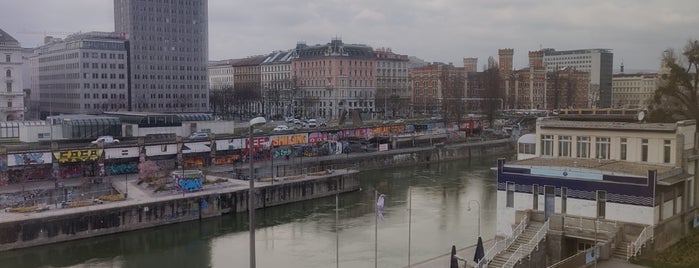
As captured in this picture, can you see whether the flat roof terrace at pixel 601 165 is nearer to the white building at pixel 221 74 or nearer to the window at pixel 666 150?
the window at pixel 666 150

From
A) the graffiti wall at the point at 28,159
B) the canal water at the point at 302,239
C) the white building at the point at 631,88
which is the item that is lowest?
the canal water at the point at 302,239

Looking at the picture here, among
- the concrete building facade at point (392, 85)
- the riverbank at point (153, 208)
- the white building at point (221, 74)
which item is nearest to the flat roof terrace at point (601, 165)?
the riverbank at point (153, 208)

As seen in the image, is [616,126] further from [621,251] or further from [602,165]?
[621,251]

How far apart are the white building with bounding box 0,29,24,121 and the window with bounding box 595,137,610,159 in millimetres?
57344

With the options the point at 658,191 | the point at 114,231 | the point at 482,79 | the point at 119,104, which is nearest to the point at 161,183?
the point at 114,231

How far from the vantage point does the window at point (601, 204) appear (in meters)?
20.3

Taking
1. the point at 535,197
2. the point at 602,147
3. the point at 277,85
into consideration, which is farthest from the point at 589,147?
the point at 277,85

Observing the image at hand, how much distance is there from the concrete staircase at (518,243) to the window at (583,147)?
3.87 metres

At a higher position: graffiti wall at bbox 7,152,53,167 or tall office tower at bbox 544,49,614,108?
tall office tower at bbox 544,49,614,108

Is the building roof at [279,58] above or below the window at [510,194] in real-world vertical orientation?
above

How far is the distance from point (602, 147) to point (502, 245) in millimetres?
5998

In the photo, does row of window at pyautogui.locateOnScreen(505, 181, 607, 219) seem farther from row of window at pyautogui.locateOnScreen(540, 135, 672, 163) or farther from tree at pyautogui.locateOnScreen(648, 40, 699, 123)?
tree at pyautogui.locateOnScreen(648, 40, 699, 123)

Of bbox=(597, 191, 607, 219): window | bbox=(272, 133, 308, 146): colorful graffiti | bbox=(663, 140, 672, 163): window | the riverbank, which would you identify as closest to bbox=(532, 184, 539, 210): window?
bbox=(597, 191, 607, 219): window

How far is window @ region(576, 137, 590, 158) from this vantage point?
23.4 meters
